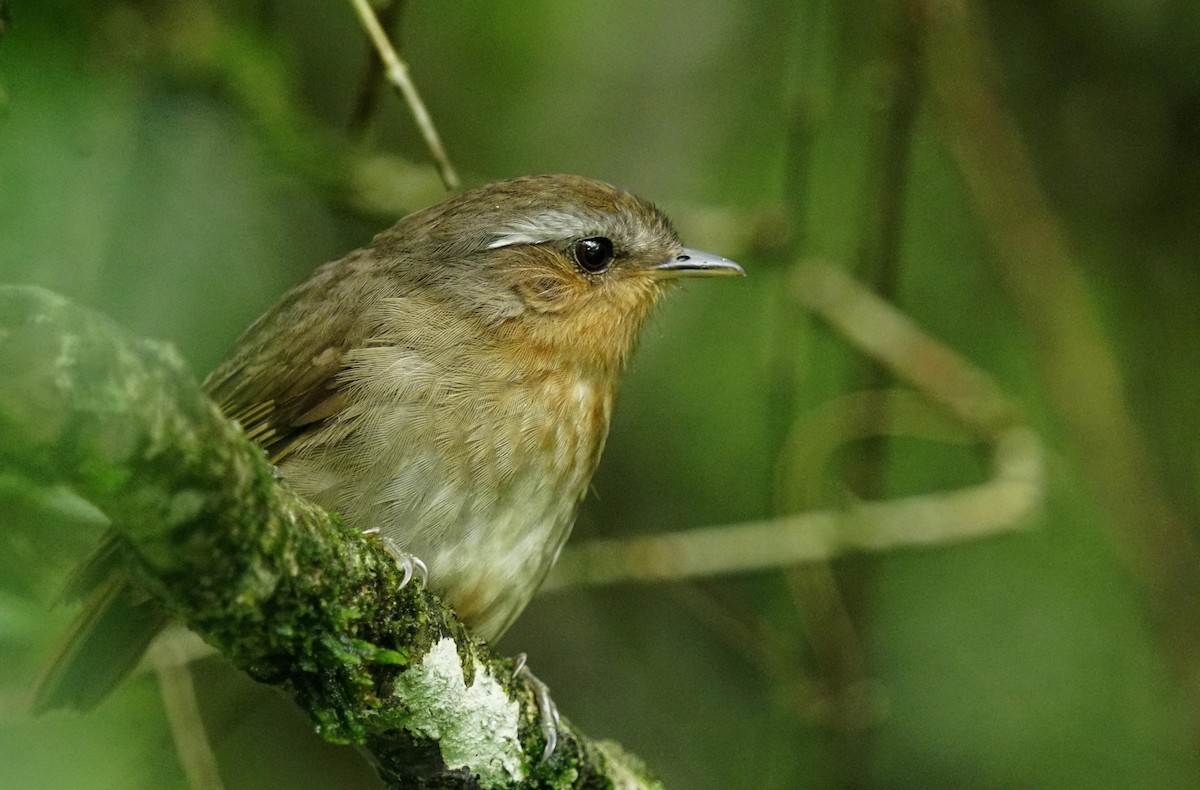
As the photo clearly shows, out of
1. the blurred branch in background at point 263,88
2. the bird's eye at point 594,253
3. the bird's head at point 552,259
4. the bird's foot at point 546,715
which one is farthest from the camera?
the blurred branch in background at point 263,88

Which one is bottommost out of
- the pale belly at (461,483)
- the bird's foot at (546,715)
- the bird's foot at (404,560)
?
the bird's foot at (546,715)

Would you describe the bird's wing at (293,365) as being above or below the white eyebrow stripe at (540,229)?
below

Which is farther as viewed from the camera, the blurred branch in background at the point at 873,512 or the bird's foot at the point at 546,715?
the blurred branch in background at the point at 873,512

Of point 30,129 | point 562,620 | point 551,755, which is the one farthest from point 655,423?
point 30,129

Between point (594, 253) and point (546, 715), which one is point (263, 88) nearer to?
point (594, 253)

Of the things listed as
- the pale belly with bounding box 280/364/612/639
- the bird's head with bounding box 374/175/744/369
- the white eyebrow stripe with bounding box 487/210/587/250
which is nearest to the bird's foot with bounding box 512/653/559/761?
the pale belly with bounding box 280/364/612/639

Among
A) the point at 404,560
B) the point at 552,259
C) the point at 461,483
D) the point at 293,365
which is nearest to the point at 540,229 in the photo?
the point at 552,259

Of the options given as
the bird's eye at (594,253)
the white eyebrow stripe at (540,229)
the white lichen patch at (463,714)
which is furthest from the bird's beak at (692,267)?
the white lichen patch at (463,714)

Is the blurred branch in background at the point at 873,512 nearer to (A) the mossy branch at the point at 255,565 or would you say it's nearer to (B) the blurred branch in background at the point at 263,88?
(B) the blurred branch in background at the point at 263,88
